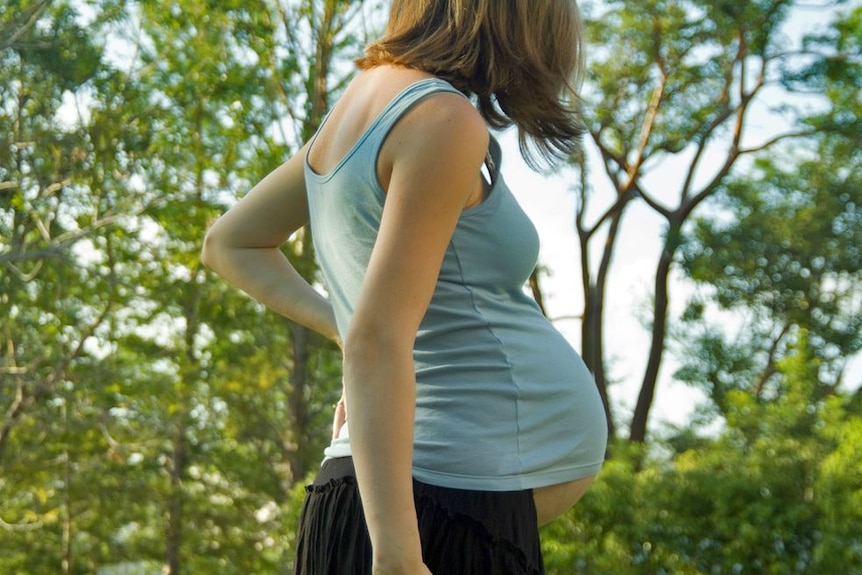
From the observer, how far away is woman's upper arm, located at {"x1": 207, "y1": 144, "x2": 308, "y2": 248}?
67.6 inches

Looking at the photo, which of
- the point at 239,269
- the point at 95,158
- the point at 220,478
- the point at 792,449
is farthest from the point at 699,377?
the point at 239,269

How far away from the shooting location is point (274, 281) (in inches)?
71.8

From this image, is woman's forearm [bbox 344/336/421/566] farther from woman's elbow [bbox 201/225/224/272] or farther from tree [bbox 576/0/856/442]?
tree [bbox 576/0/856/442]

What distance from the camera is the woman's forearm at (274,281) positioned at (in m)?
1.80

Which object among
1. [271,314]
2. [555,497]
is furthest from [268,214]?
[271,314]

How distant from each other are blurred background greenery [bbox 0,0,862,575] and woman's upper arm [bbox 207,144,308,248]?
14.5 ft

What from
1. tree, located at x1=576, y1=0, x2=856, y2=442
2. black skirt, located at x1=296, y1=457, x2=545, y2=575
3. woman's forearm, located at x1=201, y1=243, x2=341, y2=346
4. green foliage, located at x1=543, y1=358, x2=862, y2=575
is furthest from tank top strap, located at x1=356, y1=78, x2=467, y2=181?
tree, located at x1=576, y1=0, x2=856, y2=442

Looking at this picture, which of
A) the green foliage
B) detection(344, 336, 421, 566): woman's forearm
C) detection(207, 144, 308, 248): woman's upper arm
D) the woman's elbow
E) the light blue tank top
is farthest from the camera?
the green foliage

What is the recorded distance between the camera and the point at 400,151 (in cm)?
127

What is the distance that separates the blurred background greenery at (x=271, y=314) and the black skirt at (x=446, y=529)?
4.56 metres

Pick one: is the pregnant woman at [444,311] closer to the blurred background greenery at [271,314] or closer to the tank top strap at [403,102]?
the tank top strap at [403,102]

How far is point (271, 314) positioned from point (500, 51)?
50.0ft

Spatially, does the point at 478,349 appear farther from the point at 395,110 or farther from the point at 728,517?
the point at 728,517

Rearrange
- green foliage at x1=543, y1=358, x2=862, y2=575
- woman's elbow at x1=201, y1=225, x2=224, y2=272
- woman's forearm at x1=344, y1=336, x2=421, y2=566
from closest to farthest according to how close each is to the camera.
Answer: woman's forearm at x1=344, y1=336, x2=421, y2=566 → woman's elbow at x1=201, y1=225, x2=224, y2=272 → green foliage at x1=543, y1=358, x2=862, y2=575
